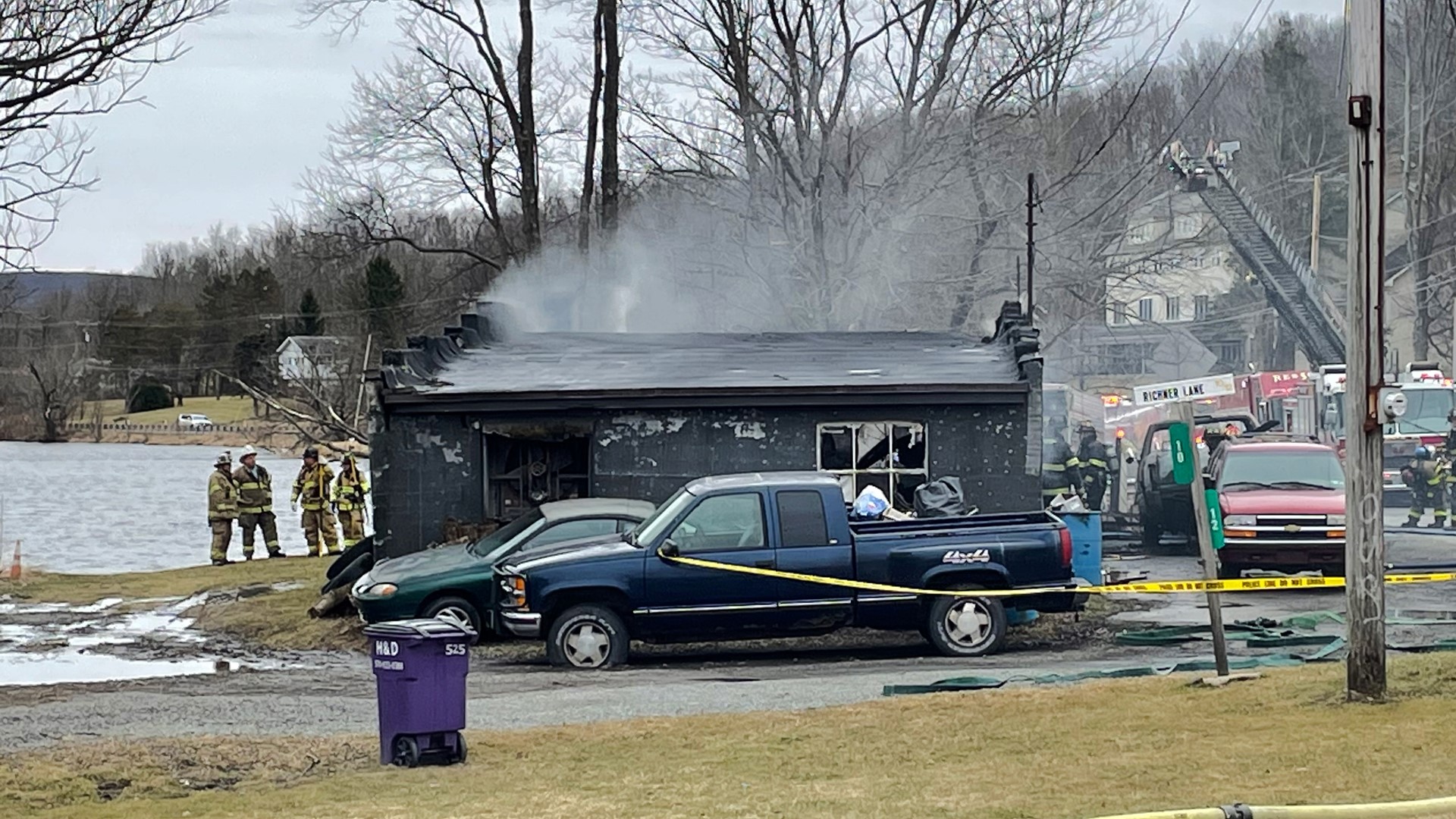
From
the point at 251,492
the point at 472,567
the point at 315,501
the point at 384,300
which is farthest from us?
the point at 384,300

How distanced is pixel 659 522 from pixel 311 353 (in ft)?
148

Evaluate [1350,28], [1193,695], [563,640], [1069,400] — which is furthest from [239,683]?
[1069,400]

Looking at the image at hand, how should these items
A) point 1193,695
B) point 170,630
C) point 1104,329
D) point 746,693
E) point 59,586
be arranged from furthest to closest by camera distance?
1. point 1104,329
2. point 59,586
3. point 170,630
4. point 746,693
5. point 1193,695

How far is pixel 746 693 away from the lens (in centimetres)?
1248

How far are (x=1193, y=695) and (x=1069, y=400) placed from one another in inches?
1077

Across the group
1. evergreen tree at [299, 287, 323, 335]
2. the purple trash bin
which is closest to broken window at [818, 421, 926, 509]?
the purple trash bin

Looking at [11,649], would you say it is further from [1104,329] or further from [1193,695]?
[1104,329]

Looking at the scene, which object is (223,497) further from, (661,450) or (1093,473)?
(1093,473)

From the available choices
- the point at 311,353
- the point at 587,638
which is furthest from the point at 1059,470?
the point at 311,353

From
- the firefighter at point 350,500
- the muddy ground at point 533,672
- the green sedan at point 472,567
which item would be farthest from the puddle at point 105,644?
the firefighter at point 350,500

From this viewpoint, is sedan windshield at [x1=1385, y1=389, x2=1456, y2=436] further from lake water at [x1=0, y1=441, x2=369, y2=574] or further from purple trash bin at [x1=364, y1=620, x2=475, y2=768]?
purple trash bin at [x1=364, y1=620, x2=475, y2=768]

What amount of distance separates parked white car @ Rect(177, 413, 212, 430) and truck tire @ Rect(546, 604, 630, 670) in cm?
7169

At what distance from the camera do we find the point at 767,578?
1448cm

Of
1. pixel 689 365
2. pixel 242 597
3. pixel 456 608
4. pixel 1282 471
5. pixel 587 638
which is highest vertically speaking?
pixel 689 365
